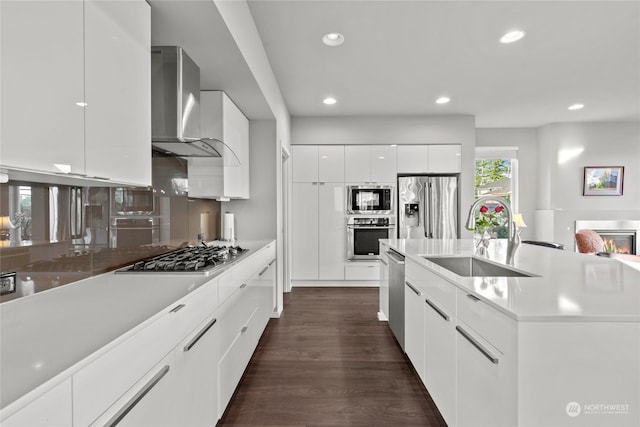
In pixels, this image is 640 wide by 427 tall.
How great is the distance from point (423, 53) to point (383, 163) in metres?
2.03

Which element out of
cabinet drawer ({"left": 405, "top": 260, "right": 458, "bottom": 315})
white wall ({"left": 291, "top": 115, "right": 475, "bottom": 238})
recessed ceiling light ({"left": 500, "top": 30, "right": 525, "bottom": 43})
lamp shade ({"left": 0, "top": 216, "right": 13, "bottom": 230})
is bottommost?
cabinet drawer ({"left": 405, "top": 260, "right": 458, "bottom": 315})

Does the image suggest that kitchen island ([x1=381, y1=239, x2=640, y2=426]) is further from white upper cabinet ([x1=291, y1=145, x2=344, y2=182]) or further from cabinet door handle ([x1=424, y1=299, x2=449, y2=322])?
white upper cabinet ([x1=291, y1=145, x2=344, y2=182])

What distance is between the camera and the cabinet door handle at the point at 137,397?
2.58 feet

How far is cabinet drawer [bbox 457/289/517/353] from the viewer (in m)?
0.98

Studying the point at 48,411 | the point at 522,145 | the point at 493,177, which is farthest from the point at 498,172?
the point at 48,411

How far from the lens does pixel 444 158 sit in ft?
16.0

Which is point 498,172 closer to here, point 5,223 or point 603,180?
point 603,180

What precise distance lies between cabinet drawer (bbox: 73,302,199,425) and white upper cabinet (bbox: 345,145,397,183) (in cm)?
401

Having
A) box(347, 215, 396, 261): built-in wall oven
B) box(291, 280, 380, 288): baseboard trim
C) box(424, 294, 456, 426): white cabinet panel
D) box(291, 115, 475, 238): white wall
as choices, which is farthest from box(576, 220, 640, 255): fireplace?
box(424, 294, 456, 426): white cabinet panel

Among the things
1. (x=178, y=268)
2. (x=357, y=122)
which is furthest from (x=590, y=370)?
(x=357, y=122)

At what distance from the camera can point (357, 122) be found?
491 cm

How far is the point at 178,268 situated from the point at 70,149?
791 millimetres

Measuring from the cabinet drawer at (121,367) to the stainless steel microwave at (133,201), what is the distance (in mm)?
904

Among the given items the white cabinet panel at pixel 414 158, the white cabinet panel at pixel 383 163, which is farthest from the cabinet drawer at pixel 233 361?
the white cabinet panel at pixel 414 158
